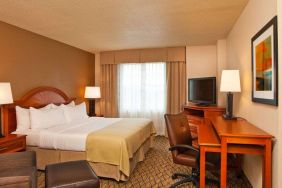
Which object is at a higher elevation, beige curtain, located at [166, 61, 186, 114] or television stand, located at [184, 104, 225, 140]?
beige curtain, located at [166, 61, 186, 114]

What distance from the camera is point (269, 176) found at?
183 centimetres

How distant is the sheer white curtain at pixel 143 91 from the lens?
541 cm

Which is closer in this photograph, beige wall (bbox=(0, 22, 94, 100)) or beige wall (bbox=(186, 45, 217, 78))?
beige wall (bbox=(0, 22, 94, 100))

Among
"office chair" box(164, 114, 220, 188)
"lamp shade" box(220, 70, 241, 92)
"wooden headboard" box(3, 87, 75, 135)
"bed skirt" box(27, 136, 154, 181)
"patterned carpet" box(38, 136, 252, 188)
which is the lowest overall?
"patterned carpet" box(38, 136, 252, 188)

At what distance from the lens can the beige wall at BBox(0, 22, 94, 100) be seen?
3281mm

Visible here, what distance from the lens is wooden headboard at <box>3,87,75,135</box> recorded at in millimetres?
3162

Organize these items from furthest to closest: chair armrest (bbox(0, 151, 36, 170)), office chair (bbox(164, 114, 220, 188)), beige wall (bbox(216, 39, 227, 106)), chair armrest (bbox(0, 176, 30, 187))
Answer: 1. beige wall (bbox(216, 39, 227, 106))
2. office chair (bbox(164, 114, 220, 188))
3. chair armrest (bbox(0, 151, 36, 170))
4. chair armrest (bbox(0, 176, 30, 187))

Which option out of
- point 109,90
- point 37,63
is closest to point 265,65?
point 37,63

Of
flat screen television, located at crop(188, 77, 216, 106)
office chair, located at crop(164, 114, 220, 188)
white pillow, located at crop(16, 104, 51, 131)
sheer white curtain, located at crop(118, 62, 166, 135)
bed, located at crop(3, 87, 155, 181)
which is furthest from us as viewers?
sheer white curtain, located at crop(118, 62, 166, 135)

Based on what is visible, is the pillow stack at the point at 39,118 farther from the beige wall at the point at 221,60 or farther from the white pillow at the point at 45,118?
the beige wall at the point at 221,60

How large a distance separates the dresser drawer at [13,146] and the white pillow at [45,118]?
1.52 ft

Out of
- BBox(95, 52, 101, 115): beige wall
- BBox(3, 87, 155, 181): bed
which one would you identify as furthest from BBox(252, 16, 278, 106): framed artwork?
BBox(95, 52, 101, 115): beige wall

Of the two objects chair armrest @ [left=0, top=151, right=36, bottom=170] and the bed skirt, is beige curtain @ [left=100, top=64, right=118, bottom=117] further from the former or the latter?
chair armrest @ [left=0, top=151, right=36, bottom=170]

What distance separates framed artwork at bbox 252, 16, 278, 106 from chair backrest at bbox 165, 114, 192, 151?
3.35 ft
